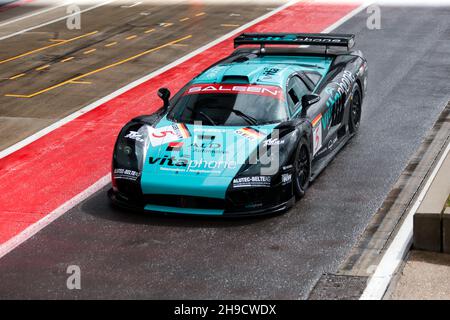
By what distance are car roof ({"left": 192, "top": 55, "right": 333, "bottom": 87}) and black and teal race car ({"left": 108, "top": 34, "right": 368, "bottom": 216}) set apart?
0.02 m

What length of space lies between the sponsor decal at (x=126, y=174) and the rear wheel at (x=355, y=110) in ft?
13.1

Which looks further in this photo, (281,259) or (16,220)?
(16,220)

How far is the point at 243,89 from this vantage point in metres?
11.6

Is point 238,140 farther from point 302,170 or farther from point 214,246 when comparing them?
point 214,246

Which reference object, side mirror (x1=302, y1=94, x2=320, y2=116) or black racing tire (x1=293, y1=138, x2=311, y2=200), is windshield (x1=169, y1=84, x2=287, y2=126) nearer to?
side mirror (x1=302, y1=94, x2=320, y2=116)

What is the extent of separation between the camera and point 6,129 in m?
14.9

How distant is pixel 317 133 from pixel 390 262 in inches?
110

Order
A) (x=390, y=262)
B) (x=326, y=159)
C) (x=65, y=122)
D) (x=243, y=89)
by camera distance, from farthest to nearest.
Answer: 1. (x=65, y=122)
2. (x=326, y=159)
3. (x=243, y=89)
4. (x=390, y=262)

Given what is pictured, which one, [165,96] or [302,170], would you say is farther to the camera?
[165,96]

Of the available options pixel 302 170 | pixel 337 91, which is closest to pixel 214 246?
pixel 302 170

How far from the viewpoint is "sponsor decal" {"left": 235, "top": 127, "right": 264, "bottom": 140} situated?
10820mm

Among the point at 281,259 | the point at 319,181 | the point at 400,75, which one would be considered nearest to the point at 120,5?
the point at 400,75
